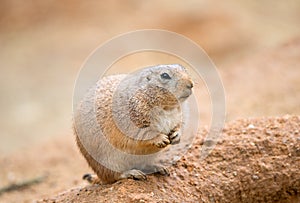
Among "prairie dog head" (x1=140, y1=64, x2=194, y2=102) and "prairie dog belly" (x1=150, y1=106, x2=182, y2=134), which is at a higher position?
"prairie dog head" (x1=140, y1=64, x2=194, y2=102)

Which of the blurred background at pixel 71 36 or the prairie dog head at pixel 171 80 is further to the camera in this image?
the blurred background at pixel 71 36

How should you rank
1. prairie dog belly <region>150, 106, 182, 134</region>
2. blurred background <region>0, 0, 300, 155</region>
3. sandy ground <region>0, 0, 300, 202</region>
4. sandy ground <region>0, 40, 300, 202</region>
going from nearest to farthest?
prairie dog belly <region>150, 106, 182, 134</region>
sandy ground <region>0, 40, 300, 202</region>
sandy ground <region>0, 0, 300, 202</region>
blurred background <region>0, 0, 300, 155</region>

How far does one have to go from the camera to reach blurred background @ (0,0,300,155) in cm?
1328

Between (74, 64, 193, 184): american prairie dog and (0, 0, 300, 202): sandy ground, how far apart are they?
178mm

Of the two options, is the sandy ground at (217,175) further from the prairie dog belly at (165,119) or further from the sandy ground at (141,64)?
the prairie dog belly at (165,119)

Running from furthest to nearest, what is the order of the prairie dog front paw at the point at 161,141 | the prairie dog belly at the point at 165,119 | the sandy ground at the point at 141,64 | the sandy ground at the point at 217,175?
1. the sandy ground at the point at 141,64
2. the sandy ground at the point at 217,175
3. the prairie dog belly at the point at 165,119
4. the prairie dog front paw at the point at 161,141

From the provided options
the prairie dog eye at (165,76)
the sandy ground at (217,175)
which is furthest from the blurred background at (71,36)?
the prairie dog eye at (165,76)

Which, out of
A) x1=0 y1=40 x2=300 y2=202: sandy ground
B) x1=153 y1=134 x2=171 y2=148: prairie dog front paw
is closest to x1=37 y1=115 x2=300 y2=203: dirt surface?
x1=0 y1=40 x2=300 y2=202: sandy ground

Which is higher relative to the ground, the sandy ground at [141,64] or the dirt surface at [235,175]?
the sandy ground at [141,64]

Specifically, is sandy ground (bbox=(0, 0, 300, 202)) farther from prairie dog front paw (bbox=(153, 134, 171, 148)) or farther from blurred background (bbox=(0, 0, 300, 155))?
prairie dog front paw (bbox=(153, 134, 171, 148))

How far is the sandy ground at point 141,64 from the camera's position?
4.93 meters

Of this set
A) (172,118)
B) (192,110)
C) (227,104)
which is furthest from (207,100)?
(172,118)

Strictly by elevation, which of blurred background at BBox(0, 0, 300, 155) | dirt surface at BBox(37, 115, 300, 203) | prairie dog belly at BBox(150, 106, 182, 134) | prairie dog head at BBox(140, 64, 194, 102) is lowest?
dirt surface at BBox(37, 115, 300, 203)

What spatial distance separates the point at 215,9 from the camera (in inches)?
590
